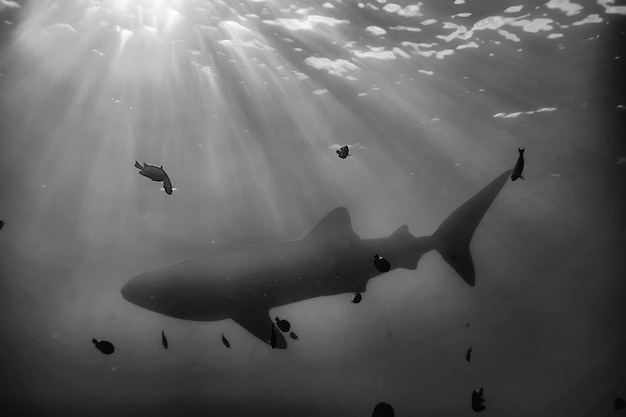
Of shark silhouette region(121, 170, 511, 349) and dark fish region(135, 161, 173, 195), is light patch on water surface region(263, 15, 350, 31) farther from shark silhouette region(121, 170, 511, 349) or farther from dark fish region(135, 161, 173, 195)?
dark fish region(135, 161, 173, 195)

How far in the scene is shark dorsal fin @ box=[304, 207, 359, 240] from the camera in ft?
31.9

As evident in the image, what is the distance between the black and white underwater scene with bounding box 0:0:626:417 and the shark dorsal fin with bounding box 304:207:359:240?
0.05 m

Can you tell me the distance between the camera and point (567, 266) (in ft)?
96.7

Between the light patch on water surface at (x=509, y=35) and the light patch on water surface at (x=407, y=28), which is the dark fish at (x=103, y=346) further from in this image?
the light patch on water surface at (x=509, y=35)

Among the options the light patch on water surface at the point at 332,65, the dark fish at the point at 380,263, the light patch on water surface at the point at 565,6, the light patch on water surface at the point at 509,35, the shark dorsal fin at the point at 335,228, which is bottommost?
the shark dorsal fin at the point at 335,228

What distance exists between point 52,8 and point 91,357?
109 feet

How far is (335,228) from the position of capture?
9.74 meters

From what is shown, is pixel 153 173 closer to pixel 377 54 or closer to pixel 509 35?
pixel 377 54

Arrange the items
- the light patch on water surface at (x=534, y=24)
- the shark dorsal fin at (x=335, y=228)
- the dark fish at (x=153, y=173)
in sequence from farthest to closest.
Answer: the light patch on water surface at (x=534, y=24), the shark dorsal fin at (x=335, y=228), the dark fish at (x=153, y=173)

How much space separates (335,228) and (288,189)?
1038 centimetres

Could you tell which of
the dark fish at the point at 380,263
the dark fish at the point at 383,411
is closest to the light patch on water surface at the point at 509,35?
the dark fish at the point at 380,263

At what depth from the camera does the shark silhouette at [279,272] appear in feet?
29.9

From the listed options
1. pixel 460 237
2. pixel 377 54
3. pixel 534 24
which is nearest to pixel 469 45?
pixel 534 24

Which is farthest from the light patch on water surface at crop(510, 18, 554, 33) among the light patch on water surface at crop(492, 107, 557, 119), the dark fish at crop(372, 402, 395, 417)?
the dark fish at crop(372, 402, 395, 417)
